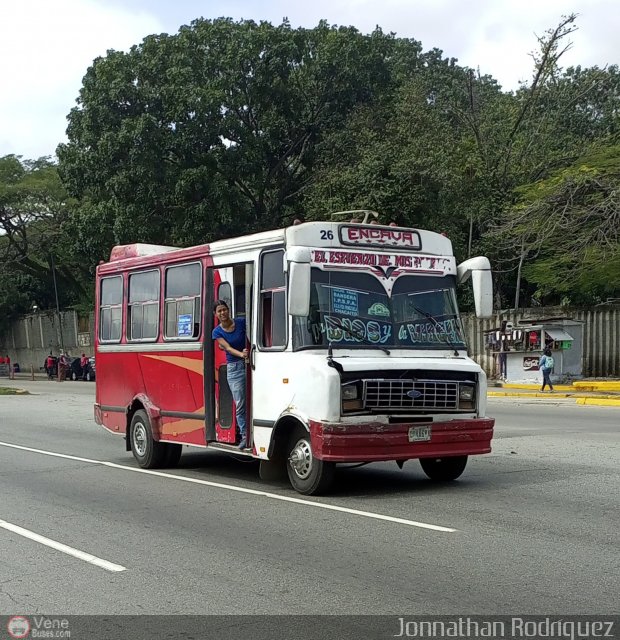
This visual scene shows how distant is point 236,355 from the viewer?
1005 centimetres

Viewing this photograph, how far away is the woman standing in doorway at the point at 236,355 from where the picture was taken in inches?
397

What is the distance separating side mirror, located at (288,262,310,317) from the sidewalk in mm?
15551

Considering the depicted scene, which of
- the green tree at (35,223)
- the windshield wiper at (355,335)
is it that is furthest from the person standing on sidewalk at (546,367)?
the green tree at (35,223)

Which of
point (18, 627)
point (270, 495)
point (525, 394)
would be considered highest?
point (525, 394)

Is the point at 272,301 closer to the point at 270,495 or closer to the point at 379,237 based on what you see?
the point at 379,237

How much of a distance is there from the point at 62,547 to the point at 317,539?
217cm

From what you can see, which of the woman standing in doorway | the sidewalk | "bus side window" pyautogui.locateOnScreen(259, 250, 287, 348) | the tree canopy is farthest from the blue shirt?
the tree canopy

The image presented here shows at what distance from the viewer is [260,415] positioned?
32.0 ft

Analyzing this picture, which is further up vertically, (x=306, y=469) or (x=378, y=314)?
(x=378, y=314)

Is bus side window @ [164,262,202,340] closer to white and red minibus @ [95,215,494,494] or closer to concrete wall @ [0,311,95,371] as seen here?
white and red minibus @ [95,215,494,494]

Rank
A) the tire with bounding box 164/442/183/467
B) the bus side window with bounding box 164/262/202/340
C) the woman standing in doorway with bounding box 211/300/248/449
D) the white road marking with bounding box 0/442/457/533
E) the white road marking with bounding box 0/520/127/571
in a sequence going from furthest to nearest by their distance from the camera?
the tire with bounding box 164/442/183/467
the bus side window with bounding box 164/262/202/340
the woman standing in doorway with bounding box 211/300/248/449
the white road marking with bounding box 0/442/457/533
the white road marking with bounding box 0/520/127/571

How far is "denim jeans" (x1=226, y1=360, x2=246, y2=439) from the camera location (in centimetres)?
1009

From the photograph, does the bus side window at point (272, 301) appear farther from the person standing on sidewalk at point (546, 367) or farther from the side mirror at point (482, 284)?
the person standing on sidewalk at point (546, 367)

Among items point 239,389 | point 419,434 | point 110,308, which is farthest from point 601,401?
point 239,389
